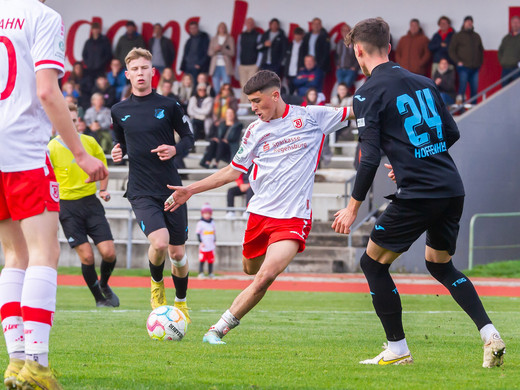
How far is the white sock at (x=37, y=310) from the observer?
5.25 meters

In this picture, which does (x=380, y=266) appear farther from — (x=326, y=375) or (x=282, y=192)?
(x=282, y=192)

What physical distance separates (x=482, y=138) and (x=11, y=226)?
19071mm

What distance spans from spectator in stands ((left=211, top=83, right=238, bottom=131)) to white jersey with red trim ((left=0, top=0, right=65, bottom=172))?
18998 mm

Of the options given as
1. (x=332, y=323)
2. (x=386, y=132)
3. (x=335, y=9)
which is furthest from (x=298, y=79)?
(x=386, y=132)

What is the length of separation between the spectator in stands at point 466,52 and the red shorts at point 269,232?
1650 cm

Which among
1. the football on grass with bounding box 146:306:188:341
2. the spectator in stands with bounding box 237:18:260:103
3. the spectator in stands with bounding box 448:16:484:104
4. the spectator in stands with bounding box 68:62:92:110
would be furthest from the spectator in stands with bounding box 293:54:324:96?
the football on grass with bounding box 146:306:188:341

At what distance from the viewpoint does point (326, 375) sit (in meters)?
6.12

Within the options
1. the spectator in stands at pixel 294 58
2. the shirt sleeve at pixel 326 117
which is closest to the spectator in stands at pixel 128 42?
the spectator in stands at pixel 294 58

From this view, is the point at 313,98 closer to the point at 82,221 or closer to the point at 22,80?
the point at 82,221

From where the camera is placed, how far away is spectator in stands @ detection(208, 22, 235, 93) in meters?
26.9

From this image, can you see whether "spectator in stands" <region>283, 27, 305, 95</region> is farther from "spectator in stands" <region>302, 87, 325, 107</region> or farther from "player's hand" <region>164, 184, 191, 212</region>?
"player's hand" <region>164, 184, 191, 212</region>

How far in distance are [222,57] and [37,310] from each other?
72.9ft

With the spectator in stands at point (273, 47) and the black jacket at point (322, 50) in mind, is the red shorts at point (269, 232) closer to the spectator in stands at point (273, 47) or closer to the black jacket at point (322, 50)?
the black jacket at point (322, 50)

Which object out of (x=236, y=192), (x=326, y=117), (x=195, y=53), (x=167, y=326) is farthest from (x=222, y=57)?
(x=167, y=326)
